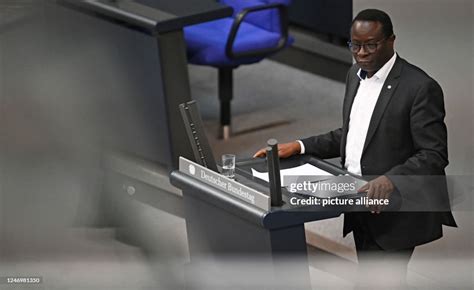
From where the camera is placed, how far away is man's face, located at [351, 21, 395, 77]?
10.3ft

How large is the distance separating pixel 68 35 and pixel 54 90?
210 millimetres

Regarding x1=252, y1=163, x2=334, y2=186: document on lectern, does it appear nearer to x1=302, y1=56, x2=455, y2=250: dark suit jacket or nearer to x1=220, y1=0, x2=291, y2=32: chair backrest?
x1=302, y1=56, x2=455, y2=250: dark suit jacket

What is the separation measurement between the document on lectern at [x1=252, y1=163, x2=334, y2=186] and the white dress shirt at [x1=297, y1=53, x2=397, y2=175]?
69 mm

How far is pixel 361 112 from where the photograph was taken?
10.7 ft

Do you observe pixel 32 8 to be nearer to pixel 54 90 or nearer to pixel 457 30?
pixel 54 90

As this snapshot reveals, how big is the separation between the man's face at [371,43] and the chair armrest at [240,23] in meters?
1.41

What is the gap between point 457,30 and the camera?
A: 3.30m

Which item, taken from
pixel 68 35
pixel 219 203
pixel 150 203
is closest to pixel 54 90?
pixel 68 35

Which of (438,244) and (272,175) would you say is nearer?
(272,175)

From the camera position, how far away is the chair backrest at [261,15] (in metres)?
4.59

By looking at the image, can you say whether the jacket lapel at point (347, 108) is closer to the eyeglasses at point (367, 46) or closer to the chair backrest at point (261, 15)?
the eyeglasses at point (367, 46)

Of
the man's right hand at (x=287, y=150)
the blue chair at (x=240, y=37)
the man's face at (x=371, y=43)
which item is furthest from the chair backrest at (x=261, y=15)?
the man's face at (x=371, y=43)

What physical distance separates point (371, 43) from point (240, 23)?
150 cm

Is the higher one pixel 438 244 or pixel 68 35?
pixel 68 35
